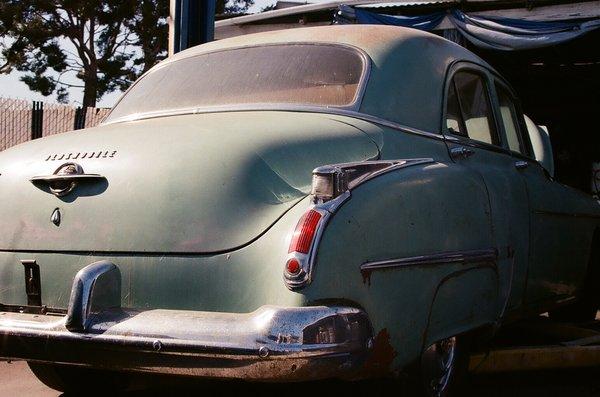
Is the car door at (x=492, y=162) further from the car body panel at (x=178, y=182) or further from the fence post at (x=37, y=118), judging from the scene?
the fence post at (x=37, y=118)

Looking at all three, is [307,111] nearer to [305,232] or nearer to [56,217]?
[305,232]

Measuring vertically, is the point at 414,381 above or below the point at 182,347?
below

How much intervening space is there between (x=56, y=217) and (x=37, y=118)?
40.6 ft

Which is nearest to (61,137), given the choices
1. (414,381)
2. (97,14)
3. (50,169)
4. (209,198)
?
(50,169)

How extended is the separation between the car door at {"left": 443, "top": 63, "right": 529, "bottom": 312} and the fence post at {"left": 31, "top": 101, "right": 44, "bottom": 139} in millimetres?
11837

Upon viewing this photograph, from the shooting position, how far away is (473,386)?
421cm

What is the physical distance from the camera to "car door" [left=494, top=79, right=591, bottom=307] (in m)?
4.11

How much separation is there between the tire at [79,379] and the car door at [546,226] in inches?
78.8

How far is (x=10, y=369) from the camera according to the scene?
4.60 metres

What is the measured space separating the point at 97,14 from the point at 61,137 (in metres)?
30.2

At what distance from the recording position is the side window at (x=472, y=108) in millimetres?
3838

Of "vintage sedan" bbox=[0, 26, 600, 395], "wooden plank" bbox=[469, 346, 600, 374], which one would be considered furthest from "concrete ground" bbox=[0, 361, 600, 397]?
"vintage sedan" bbox=[0, 26, 600, 395]

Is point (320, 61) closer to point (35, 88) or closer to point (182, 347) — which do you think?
Answer: point (182, 347)

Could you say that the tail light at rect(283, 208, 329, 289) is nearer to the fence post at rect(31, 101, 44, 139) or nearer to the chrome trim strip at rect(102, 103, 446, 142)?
the chrome trim strip at rect(102, 103, 446, 142)
